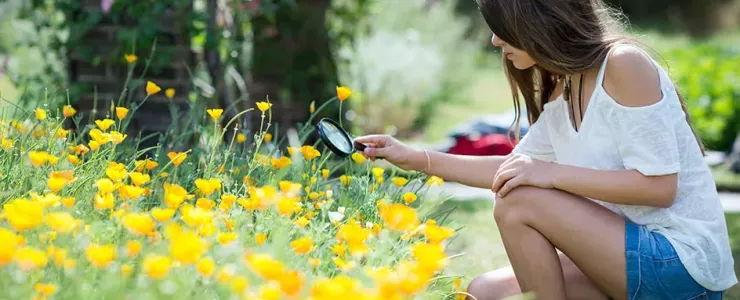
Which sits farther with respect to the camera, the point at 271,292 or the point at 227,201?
the point at 227,201

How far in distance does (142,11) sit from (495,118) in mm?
3511

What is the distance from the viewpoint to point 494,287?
2459 millimetres

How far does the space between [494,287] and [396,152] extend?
17.6 inches

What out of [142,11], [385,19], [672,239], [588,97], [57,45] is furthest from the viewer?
[385,19]

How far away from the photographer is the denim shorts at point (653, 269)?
212cm

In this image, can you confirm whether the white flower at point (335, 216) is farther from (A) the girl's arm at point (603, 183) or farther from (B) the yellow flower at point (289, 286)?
(B) the yellow flower at point (289, 286)

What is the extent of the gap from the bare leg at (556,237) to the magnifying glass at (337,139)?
0.47 metres

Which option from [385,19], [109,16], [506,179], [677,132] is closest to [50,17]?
[109,16]

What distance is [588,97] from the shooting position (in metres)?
2.31

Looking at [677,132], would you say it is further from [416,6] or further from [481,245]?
[416,6]

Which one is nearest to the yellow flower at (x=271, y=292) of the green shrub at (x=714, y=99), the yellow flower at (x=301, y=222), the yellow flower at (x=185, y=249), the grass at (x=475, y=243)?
the yellow flower at (x=185, y=249)

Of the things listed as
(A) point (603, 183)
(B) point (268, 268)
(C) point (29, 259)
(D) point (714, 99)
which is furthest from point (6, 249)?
(D) point (714, 99)

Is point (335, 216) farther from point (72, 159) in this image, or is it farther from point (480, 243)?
point (480, 243)

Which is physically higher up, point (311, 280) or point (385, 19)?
point (311, 280)
